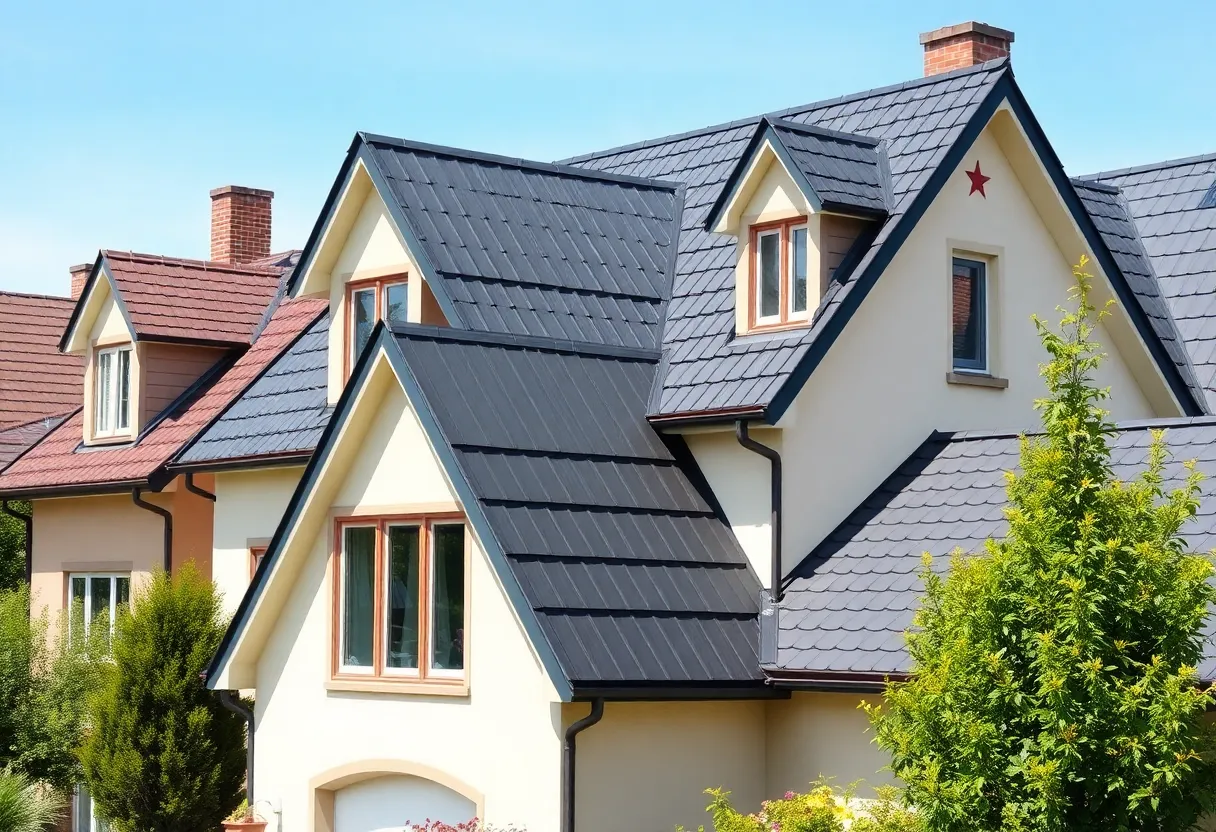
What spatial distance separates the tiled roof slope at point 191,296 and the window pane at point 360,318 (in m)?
6.43

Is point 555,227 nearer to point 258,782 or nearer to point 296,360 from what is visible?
point 296,360

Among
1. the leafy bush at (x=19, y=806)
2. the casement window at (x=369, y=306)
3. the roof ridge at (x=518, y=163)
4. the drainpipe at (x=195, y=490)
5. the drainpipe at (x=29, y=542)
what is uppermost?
the roof ridge at (x=518, y=163)

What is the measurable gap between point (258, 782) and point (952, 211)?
9605mm

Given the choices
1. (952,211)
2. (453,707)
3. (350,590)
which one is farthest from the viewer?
(952,211)

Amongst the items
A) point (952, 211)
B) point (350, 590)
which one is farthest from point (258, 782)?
point (952, 211)

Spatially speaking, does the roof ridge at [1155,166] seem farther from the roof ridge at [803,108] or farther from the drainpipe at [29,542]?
the drainpipe at [29,542]

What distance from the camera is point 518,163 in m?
21.5

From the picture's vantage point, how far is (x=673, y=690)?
51.3ft

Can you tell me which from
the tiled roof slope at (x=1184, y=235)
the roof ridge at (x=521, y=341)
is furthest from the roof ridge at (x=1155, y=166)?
the roof ridge at (x=521, y=341)

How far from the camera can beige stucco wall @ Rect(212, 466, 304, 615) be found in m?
22.7

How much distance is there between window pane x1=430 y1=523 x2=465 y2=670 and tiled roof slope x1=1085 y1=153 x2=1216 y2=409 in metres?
9.66

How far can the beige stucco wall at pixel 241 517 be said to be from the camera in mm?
22672

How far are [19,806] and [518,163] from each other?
32.1 feet

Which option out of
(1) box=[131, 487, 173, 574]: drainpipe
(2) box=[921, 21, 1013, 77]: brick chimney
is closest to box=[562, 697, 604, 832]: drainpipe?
(1) box=[131, 487, 173, 574]: drainpipe
